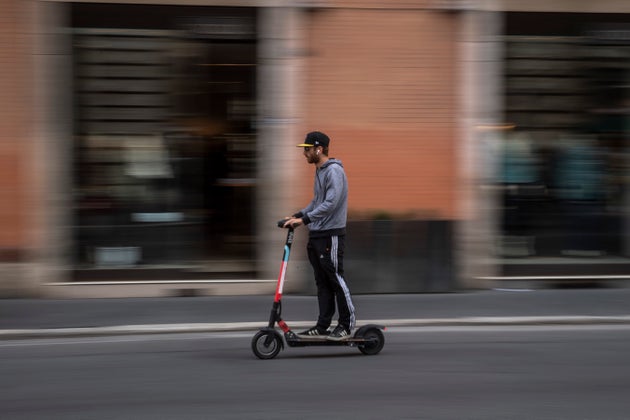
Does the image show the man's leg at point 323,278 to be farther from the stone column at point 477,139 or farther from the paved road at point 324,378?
the stone column at point 477,139

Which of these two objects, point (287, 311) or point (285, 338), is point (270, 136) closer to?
point (287, 311)

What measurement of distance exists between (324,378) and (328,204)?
4.52 ft

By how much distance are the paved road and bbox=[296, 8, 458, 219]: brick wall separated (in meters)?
2.78

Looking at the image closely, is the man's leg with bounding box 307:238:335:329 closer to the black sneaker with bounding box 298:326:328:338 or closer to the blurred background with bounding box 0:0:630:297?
the black sneaker with bounding box 298:326:328:338

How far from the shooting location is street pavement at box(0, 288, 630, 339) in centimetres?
823

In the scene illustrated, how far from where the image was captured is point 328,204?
669 centimetres

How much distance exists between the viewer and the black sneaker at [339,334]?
22.3 feet

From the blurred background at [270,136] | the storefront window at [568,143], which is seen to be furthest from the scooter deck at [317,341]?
the storefront window at [568,143]

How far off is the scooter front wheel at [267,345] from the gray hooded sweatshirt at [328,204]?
2.93ft

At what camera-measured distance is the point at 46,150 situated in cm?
993

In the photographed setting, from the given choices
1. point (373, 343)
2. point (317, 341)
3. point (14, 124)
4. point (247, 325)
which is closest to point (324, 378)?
point (317, 341)

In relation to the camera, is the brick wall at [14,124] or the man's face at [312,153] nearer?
the man's face at [312,153]

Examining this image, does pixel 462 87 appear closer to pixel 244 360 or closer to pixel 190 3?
pixel 190 3

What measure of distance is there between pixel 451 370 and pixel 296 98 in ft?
15.5
